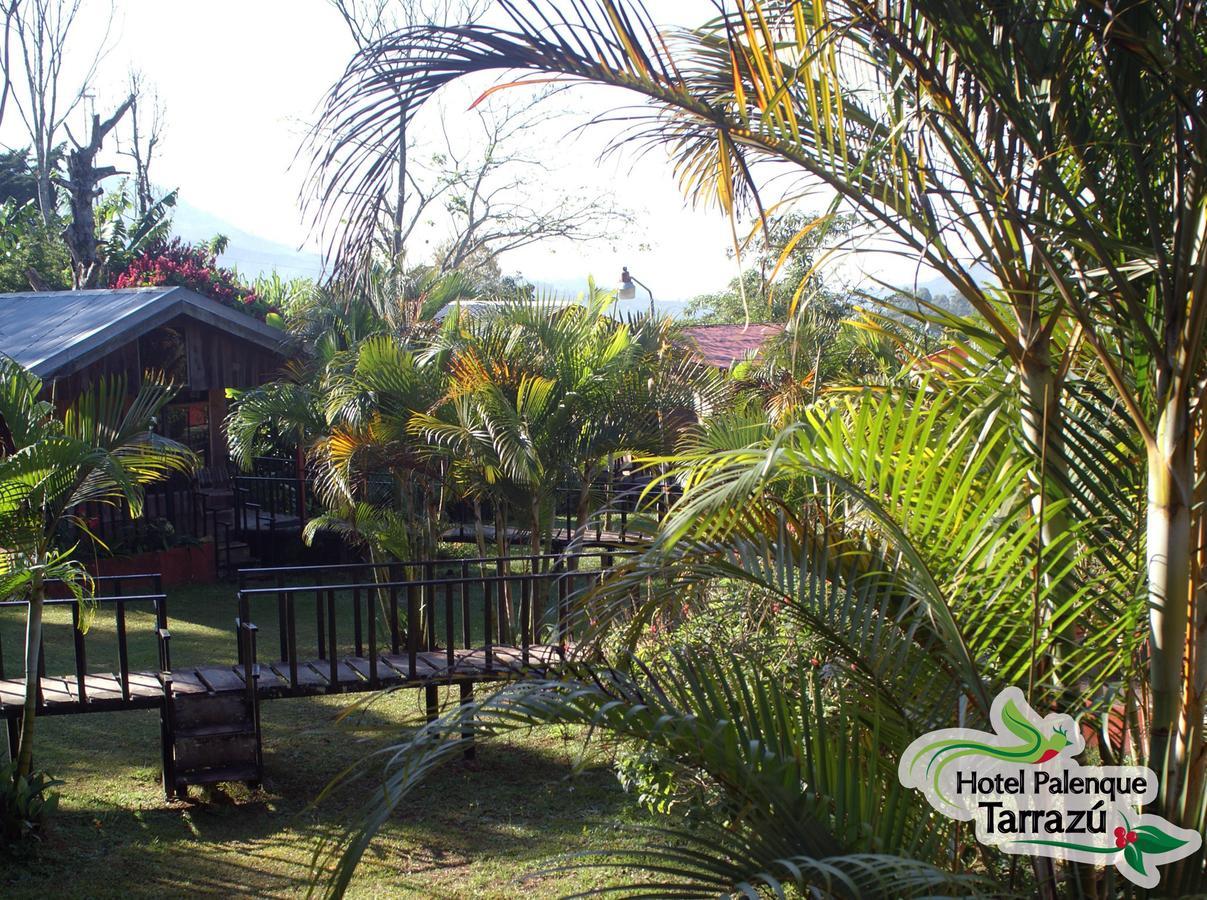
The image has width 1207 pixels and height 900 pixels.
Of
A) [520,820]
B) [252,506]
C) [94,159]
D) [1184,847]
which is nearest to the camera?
[1184,847]

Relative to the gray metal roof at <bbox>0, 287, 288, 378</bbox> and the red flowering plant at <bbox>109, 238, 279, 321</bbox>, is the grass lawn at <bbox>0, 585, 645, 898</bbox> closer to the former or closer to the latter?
the gray metal roof at <bbox>0, 287, 288, 378</bbox>

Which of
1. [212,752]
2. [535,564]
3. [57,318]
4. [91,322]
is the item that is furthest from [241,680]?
[57,318]

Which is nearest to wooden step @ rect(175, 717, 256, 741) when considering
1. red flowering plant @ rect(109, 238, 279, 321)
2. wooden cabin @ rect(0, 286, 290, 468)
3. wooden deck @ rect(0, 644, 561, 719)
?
wooden deck @ rect(0, 644, 561, 719)

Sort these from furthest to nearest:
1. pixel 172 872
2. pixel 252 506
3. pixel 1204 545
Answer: pixel 252 506 < pixel 172 872 < pixel 1204 545

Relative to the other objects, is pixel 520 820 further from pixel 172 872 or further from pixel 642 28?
pixel 642 28

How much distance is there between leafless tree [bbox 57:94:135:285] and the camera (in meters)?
27.4

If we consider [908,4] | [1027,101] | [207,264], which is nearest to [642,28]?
[908,4]

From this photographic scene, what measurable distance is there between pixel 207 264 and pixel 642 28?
87.2ft

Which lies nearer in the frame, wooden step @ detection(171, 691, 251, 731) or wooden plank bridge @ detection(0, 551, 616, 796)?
wooden plank bridge @ detection(0, 551, 616, 796)

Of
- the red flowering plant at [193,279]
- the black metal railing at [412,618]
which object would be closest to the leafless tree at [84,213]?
the red flowering plant at [193,279]

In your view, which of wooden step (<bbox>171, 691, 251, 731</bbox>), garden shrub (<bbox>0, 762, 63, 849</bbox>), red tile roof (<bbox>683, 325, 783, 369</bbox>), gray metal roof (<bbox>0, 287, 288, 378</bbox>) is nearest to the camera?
garden shrub (<bbox>0, 762, 63, 849</bbox>)

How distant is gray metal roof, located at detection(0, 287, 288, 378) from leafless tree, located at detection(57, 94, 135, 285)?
11.0 meters

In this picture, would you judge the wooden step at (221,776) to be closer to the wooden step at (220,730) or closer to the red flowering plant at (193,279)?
the wooden step at (220,730)

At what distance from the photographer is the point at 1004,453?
306 centimetres
